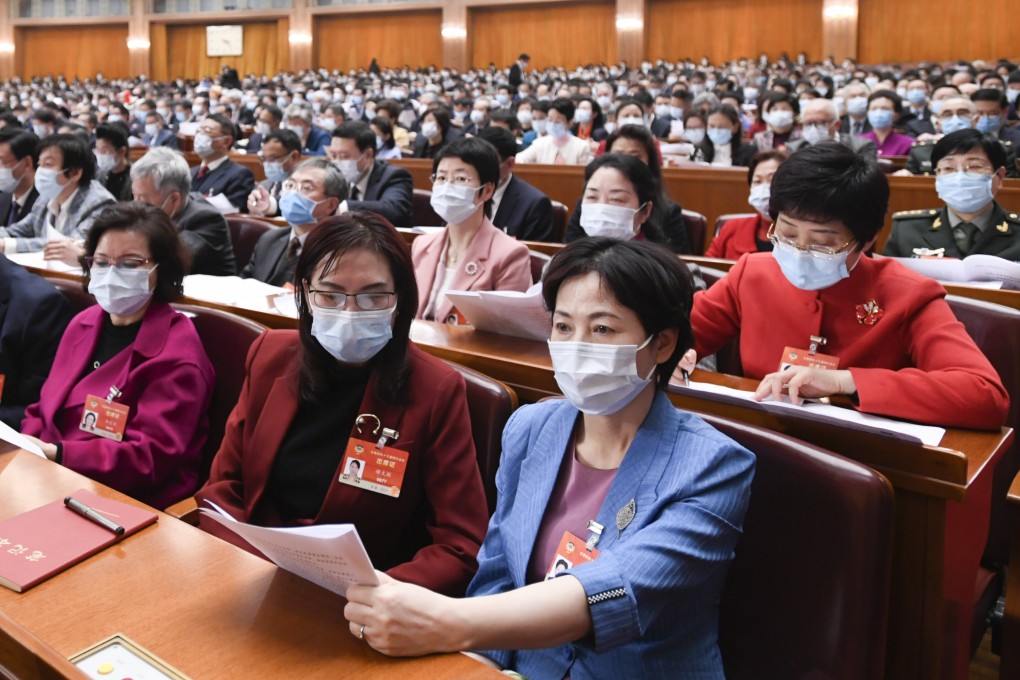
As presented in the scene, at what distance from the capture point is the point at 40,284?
2.23 metres

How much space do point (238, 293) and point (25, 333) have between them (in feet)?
1.90

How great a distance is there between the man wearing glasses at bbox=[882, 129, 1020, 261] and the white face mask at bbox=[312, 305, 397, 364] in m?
2.05

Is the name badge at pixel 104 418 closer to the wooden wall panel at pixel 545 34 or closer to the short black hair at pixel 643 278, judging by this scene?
the short black hair at pixel 643 278

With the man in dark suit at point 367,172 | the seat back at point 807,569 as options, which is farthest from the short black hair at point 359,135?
the seat back at point 807,569

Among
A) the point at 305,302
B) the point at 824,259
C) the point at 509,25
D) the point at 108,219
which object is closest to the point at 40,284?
the point at 108,219

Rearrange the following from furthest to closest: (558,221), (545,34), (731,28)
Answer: (545,34) → (731,28) → (558,221)

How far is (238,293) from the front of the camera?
8.40ft

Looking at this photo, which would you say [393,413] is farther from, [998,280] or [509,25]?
[509,25]

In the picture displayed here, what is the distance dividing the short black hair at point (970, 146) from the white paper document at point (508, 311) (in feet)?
5.76

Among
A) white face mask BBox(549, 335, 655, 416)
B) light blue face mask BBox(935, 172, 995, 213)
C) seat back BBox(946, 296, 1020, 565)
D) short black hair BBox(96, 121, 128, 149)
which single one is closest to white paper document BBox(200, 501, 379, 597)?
white face mask BBox(549, 335, 655, 416)

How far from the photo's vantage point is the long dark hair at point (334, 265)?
5.03 feet

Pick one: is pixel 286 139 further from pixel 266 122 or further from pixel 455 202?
pixel 266 122

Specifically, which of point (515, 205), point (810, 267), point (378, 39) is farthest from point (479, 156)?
point (378, 39)

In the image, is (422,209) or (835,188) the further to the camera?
(422,209)
